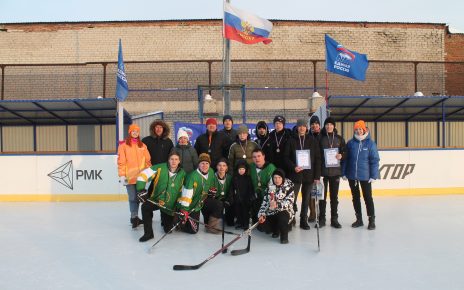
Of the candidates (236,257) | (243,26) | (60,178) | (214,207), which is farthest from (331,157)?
(60,178)

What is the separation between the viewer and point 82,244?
4520mm

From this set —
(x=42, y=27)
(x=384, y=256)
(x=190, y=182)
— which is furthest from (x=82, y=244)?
(x=42, y=27)

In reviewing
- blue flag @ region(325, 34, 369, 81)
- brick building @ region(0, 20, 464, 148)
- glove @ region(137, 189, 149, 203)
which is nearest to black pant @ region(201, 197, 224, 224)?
glove @ region(137, 189, 149, 203)

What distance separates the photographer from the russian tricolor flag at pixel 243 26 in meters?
8.24

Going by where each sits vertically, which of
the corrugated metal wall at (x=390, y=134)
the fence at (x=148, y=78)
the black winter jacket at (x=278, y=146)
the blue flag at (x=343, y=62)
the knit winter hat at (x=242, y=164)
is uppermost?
the fence at (x=148, y=78)

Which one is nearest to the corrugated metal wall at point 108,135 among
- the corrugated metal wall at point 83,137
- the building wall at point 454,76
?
the corrugated metal wall at point 83,137

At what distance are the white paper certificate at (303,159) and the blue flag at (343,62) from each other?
438cm

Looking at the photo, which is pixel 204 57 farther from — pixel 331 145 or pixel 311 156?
pixel 311 156

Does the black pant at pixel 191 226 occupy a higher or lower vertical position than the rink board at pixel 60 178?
lower

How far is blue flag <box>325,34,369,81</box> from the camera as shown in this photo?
27.9ft

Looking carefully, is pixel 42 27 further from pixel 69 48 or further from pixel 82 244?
pixel 82 244

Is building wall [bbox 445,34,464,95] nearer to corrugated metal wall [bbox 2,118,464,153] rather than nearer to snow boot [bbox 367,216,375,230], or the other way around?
corrugated metal wall [bbox 2,118,464,153]

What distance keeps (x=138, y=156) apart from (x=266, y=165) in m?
1.68

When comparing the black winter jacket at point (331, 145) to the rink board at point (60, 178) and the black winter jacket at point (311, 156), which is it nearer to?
the black winter jacket at point (311, 156)
